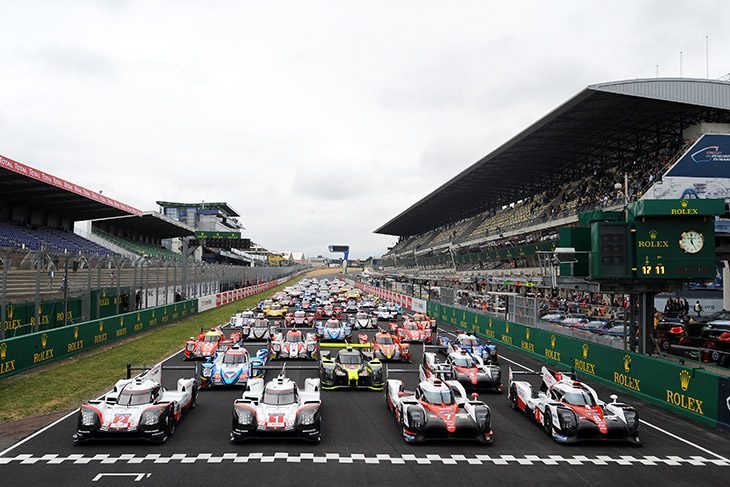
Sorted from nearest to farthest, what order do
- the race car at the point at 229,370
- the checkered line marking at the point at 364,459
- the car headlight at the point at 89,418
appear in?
the checkered line marking at the point at 364,459 → the car headlight at the point at 89,418 → the race car at the point at 229,370

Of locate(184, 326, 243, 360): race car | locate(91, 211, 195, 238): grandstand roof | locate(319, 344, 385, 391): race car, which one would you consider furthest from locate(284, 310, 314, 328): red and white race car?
locate(91, 211, 195, 238): grandstand roof

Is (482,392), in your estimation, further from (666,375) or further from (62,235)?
(62,235)

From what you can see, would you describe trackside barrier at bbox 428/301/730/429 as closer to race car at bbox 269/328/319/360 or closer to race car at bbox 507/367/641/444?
race car at bbox 507/367/641/444

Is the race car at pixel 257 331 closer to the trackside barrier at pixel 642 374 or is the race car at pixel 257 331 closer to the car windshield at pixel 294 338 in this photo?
the car windshield at pixel 294 338

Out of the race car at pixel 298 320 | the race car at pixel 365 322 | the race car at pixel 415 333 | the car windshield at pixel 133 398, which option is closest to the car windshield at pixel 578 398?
the car windshield at pixel 133 398

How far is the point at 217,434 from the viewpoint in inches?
486

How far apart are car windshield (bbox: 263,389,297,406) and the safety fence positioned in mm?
10074

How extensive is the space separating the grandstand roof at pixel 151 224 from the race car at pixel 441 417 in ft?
155

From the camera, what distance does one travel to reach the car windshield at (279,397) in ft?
41.0

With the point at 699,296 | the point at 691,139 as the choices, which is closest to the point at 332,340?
the point at 691,139

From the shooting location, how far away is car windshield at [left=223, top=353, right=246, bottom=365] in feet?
58.1

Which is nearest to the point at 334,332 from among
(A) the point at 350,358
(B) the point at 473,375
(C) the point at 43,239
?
(A) the point at 350,358

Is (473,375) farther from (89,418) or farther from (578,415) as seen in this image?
(89,418)

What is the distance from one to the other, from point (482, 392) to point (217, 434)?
8.90m
